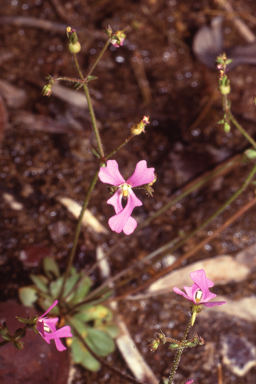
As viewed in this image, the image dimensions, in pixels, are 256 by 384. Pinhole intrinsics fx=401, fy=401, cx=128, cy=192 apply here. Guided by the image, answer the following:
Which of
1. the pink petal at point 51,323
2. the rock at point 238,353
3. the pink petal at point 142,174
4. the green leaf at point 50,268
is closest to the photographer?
the pink petal at point 142,174

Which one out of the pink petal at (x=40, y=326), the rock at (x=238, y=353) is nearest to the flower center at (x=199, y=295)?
the pink petal at (x=40, y=326)

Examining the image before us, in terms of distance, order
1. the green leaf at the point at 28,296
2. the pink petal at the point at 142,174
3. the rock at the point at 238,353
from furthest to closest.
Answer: the rock at the point at 238,353, the green leaf at the point at 28,296, the pink petal at the point at 142,174

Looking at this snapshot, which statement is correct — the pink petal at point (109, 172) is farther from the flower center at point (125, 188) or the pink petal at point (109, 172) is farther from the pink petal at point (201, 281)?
the pink petal at point (201, 281)

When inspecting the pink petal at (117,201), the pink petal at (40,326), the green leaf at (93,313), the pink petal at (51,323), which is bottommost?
the green leaf at (93,313)

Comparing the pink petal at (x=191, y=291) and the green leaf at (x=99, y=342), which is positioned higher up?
the pink petal at (x=191, y=291)

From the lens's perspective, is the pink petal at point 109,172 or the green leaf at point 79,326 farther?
the green leaf at point 79,326

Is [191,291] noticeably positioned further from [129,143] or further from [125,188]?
[129,143]

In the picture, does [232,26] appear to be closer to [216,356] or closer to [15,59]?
[15,59]
